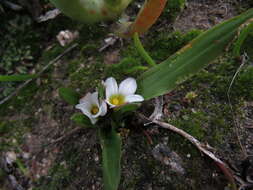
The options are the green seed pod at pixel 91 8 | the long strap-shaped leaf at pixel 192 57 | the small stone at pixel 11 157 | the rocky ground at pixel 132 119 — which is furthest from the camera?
the small stone at pixel 11 157

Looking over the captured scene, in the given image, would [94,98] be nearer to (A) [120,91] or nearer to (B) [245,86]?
(A) [120,91]

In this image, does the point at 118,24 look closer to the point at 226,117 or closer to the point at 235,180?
the point at 226,117

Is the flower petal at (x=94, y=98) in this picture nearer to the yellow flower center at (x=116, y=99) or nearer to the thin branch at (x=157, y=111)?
the yellow flower center at (x=116, y=99)

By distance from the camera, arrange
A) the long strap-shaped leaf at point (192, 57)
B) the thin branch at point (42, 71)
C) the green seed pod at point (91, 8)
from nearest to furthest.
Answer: the long strap-shaped leaf at point (192, 57), the green seed pod at point (91, 8), the thin branch at point (42, 71)

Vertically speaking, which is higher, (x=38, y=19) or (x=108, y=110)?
(x=38, y=19)

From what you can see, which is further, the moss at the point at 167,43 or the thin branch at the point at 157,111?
the moss at the point at 167,43

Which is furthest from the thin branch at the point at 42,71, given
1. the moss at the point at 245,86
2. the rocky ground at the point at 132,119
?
the moss at the point at 245,86

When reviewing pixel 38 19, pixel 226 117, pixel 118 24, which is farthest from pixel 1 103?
pixel 226 117
